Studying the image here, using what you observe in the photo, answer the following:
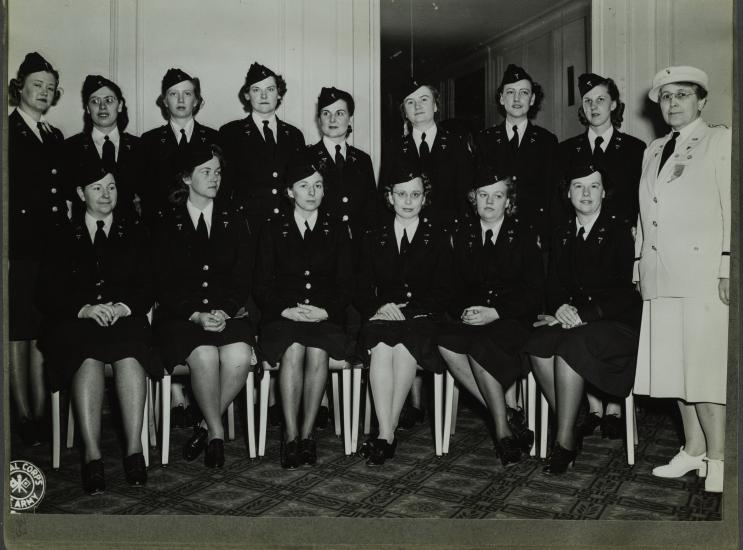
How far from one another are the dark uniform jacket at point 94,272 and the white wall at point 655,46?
213 centimetres

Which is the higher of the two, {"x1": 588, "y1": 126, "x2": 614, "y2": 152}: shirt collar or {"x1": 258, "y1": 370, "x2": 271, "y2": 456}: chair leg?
{"x1": 588, "y1": 126, "x2": 614, "y2": 152}: shirt collar

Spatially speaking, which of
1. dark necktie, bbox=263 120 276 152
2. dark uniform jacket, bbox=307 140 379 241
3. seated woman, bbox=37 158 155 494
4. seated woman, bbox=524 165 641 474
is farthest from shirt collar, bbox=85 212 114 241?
seated woman, bbox=524 165 641 474

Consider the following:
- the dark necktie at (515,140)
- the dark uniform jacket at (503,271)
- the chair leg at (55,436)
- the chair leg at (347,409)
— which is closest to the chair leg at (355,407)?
the chair leg at (347,409)

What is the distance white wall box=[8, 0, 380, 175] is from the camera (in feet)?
9.29

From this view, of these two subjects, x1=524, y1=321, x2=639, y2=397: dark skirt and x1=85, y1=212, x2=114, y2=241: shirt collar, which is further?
x1=85, y1=212, x2=114, y2=241: shirt collar

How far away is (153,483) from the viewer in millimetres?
2791

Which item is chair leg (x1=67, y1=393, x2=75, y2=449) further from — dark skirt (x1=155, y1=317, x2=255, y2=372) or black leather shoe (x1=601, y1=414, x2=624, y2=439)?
black leather shoe (x1=601, y1=414, x2=624, y2=439)

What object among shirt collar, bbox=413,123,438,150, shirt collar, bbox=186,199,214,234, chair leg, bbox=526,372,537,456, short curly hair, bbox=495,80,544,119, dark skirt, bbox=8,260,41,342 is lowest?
chair leg, bbox=526,372,537,456

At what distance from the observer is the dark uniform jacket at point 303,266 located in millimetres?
3264

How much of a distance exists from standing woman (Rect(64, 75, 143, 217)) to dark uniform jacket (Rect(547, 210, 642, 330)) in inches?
74.5

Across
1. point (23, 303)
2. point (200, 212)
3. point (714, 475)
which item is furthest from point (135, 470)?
point (714, 475)

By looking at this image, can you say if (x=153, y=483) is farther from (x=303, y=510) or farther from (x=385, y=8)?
(x=385, y=8)

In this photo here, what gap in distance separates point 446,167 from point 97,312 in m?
1.68

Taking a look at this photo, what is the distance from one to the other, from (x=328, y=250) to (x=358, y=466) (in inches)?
37.4
